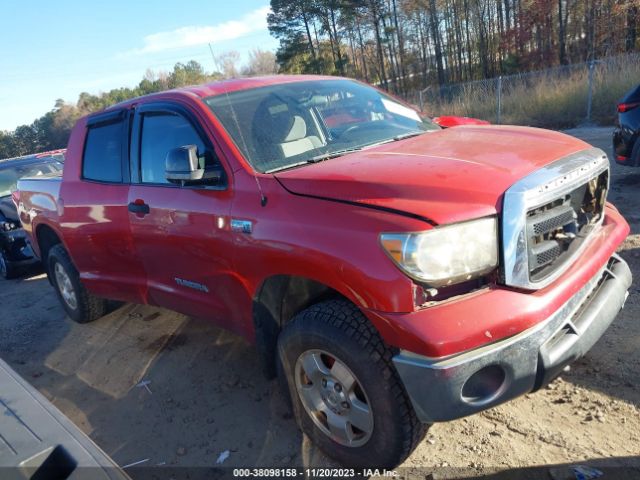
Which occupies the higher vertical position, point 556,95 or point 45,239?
point 45,239

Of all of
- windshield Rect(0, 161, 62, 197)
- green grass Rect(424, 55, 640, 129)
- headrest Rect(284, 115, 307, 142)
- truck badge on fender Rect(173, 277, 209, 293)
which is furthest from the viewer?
green grass Rect(424, 55, 640, 129)

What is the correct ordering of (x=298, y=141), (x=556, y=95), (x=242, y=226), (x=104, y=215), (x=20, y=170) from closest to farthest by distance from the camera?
1. (x=242, y=226)
2. (x=298, y=141)
3. (x=104, y=215)
4. (x=20, y=170)
5. (x=556, y=95)

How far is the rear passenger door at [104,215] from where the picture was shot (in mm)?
3867

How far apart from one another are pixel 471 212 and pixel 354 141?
127 centimetres

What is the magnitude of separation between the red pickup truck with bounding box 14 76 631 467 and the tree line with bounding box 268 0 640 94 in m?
32.6

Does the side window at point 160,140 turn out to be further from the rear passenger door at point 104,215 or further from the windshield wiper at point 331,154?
the windshield wiper at point 331,154

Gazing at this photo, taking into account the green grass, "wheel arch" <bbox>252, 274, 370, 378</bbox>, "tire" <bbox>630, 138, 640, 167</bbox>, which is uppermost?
"wheel arch" <bbox>252, 274, 370, 378</bbox>

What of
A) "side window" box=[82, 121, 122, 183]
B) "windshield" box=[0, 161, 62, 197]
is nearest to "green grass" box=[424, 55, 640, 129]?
"windshield" box=[0, 161, 62, 197]

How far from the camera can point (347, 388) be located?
2.46 metres

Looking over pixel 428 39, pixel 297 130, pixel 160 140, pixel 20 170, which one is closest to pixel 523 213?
pixel 297 130

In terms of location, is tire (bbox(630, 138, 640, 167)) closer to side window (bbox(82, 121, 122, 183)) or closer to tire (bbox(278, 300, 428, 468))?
tire (bbox(278, 300, 428, 468))

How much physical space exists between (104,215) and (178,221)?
3.55 ft

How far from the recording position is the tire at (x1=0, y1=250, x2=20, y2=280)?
750 cm

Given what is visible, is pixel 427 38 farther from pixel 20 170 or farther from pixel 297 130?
pixel 297 130
